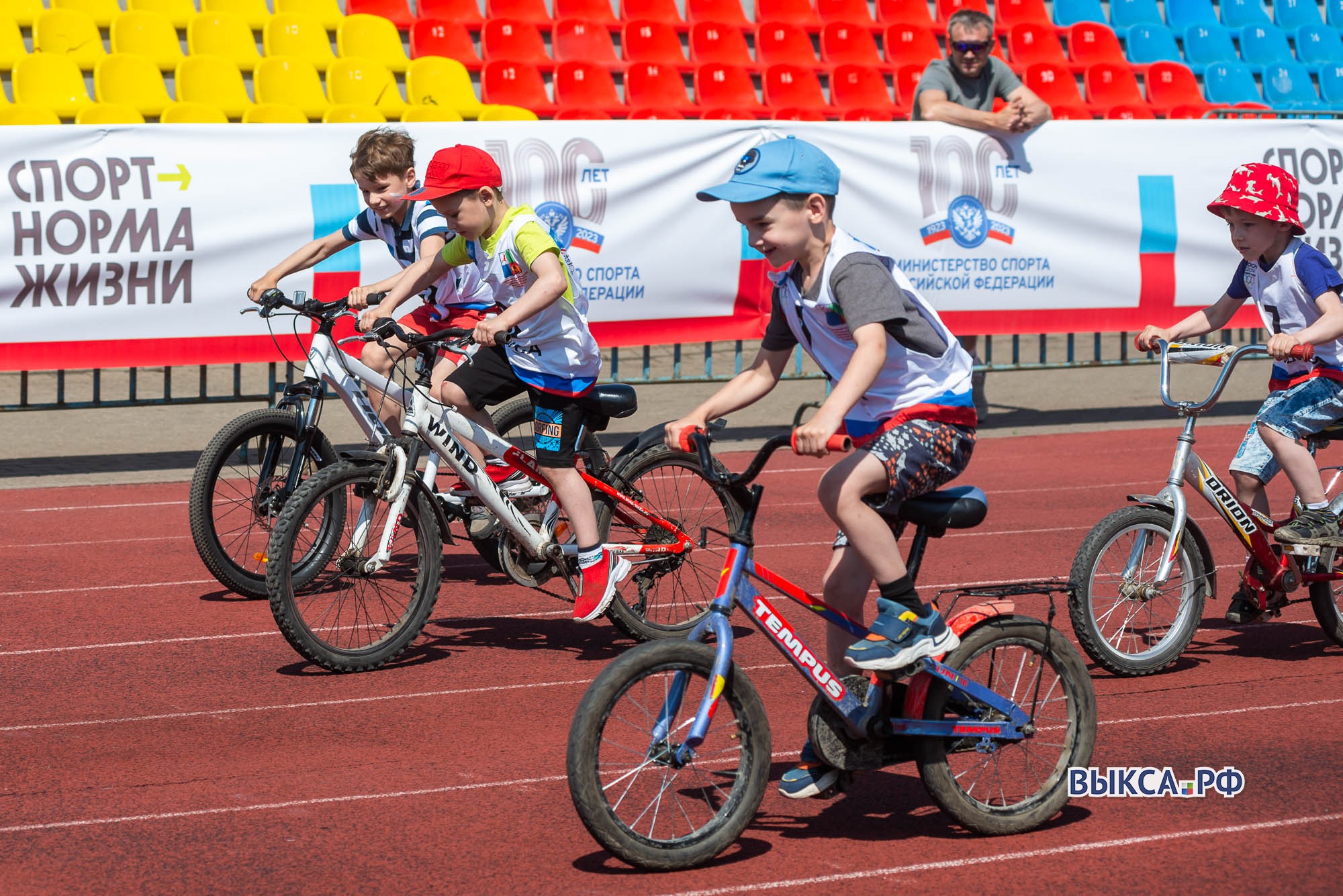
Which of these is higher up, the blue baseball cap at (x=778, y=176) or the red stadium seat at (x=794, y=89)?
the red stadium seat at (x=794, y=89)

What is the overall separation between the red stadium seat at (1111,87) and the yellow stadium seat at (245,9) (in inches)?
362

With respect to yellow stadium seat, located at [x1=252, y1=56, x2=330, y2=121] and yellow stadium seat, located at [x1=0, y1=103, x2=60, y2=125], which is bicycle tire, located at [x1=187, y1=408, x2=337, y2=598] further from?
yellow stadium seat, located at [x1=252, y1=56, x2=330, y2=121]

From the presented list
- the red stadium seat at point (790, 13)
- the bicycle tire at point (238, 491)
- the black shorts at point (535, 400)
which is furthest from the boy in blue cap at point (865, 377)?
the red stadium seat at point (790, 13)

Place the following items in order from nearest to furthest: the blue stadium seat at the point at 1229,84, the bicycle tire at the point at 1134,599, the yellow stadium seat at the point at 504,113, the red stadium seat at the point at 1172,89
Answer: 1. the bicycle tire at the point at 1134,599
2. the yellow stadium seat at the point at 504,113
3. the red stadium seat at the point at 1172,89
4. the blue stadium seat at the point at 1229,84

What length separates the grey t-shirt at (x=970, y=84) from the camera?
41.7ft

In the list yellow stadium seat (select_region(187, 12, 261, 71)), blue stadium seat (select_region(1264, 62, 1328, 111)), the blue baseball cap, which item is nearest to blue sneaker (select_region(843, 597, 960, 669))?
the blue baseball cap

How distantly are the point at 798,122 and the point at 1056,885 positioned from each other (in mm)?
8479

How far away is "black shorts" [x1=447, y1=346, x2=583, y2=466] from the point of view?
6.51 metres

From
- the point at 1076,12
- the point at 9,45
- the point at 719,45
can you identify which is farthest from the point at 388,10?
the point at 1076,12

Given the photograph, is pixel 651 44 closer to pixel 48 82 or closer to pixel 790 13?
pixel 790 13

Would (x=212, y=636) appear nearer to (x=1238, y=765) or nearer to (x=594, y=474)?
(x=594, y=474)

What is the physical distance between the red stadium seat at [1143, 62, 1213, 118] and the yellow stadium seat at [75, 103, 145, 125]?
37.5ft

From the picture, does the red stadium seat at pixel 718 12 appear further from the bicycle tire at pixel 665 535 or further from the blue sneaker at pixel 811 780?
the blue sneaker at pixel 811 780

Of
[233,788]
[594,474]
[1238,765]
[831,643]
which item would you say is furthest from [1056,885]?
A: [594,474]
